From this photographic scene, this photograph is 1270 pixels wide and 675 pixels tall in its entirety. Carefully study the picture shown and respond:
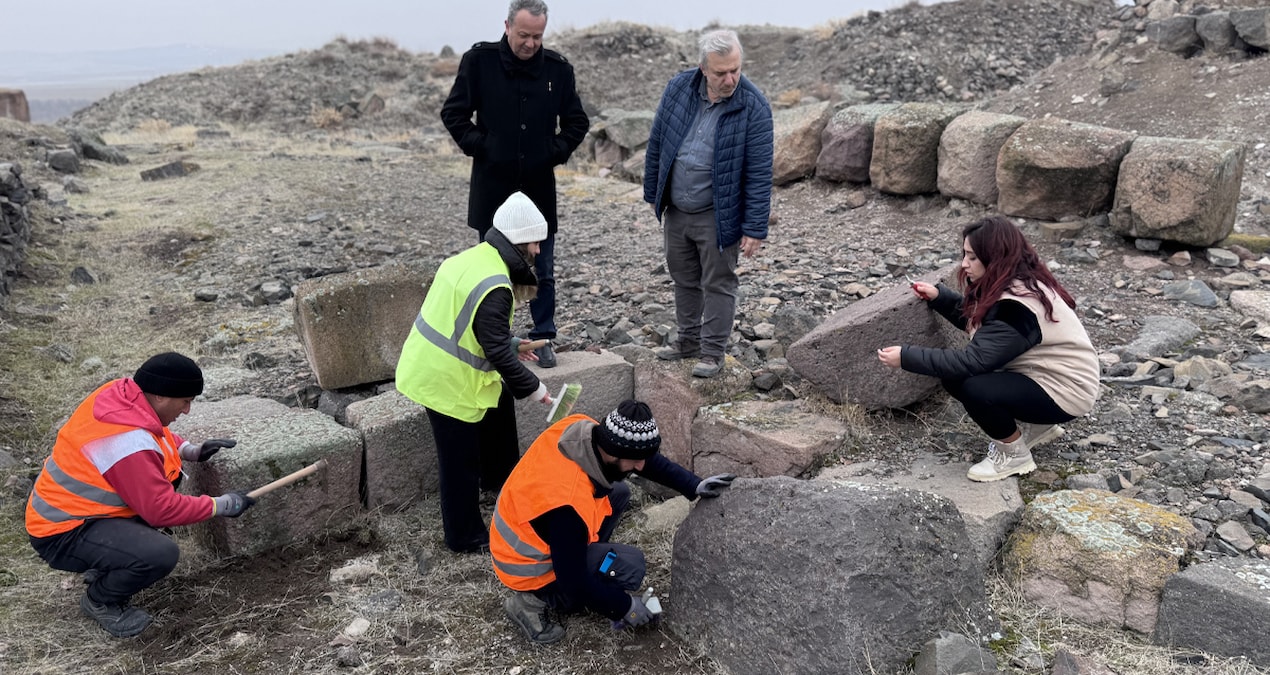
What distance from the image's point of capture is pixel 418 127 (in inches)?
882

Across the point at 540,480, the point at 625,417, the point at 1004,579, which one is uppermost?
the point at 625,417

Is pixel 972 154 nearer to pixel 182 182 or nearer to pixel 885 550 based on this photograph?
pixel 885 550

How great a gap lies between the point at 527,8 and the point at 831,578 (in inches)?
122

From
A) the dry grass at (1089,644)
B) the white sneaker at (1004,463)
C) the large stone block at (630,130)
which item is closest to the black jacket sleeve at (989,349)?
the white sneaker at (1004,463)

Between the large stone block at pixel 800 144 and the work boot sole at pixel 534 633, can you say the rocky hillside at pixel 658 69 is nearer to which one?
the large stone block at pixel 800 144

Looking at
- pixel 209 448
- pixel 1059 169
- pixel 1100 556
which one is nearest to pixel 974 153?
pixel 1059 169

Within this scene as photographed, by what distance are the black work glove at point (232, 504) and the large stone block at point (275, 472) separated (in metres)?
0.28

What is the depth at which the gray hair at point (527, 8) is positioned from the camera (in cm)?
457

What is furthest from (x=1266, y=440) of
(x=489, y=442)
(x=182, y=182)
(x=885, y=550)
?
(x=182, y=182)

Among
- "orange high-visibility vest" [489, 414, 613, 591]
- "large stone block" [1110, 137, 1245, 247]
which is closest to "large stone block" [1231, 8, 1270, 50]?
"large stone block" [1110, 137, 1245, 247]

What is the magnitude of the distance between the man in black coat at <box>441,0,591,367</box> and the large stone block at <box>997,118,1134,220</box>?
379cm

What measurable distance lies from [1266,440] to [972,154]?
3.86 m

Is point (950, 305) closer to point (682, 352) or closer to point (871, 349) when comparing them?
point (871, 349)

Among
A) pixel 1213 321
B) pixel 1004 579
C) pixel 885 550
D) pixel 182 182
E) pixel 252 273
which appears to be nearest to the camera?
pixel 885 550
